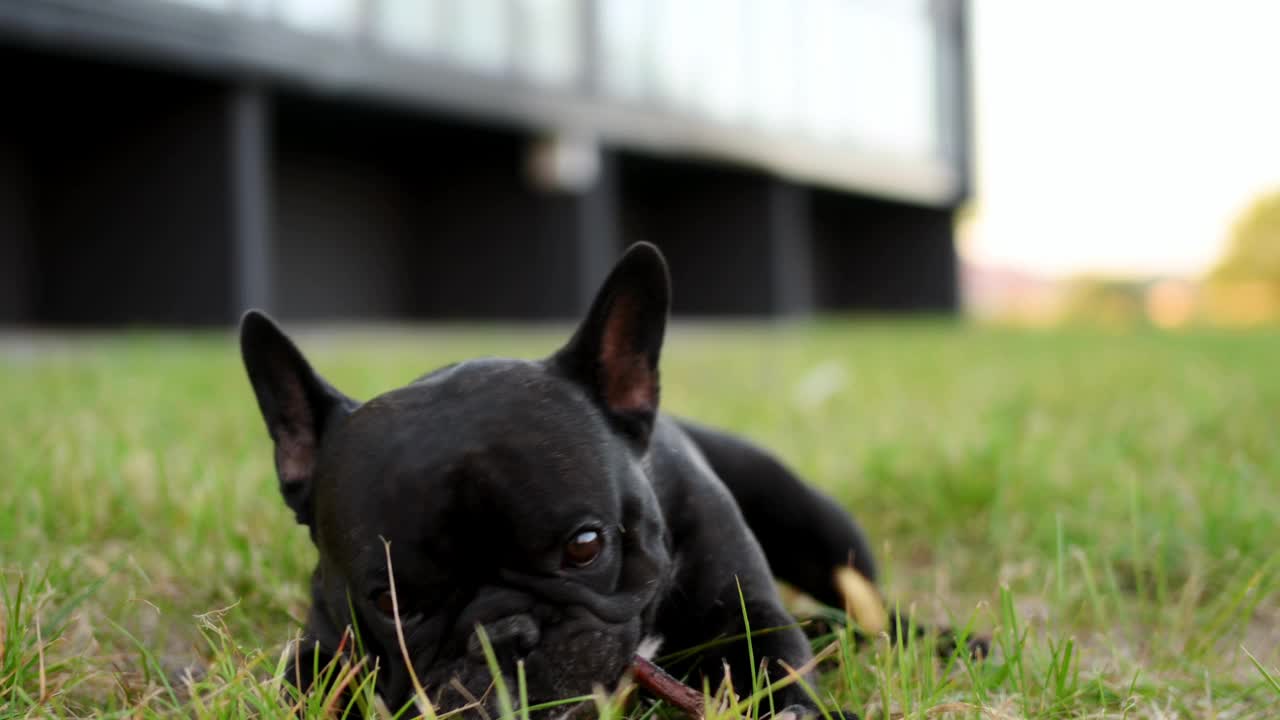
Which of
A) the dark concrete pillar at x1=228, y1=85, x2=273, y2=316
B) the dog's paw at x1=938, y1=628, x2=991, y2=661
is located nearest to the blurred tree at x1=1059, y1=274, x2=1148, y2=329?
the dark concrete pillar at x1=228, y1=85, x2=273, y2=316

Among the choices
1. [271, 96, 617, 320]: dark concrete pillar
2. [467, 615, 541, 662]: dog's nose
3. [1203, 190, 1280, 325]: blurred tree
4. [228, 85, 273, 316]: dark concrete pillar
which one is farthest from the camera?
[1203, 190, 1280, 325]: blurred tree

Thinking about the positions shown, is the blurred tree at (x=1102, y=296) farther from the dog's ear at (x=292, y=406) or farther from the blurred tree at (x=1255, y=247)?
the dog's ear at (x=292, y=406)

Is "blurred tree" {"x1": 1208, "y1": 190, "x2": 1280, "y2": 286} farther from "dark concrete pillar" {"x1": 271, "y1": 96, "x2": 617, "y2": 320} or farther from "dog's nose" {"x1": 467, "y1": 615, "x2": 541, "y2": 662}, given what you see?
"dog's nose" {"x1": 467, "y1": 615, "x2": 541, "y2": 662}

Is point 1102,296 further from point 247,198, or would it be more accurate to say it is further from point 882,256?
point 247,198

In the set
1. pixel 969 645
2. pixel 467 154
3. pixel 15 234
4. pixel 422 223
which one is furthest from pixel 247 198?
pixel 969 645

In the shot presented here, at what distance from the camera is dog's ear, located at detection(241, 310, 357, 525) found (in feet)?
5.81

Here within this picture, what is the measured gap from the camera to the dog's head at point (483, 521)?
1.49 meters

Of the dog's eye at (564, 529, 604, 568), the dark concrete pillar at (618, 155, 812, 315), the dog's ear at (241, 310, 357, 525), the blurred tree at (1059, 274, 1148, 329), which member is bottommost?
the blurred tree at (1059, 274, 1148, 329)

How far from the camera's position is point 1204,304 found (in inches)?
1208

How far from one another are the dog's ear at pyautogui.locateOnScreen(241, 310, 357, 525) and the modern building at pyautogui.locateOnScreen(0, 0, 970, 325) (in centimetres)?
1165

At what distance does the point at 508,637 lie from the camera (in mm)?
1457

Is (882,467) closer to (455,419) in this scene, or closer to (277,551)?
(277,551)

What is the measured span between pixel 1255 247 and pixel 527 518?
157ft

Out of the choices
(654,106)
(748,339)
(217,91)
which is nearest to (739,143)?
(654,106)
